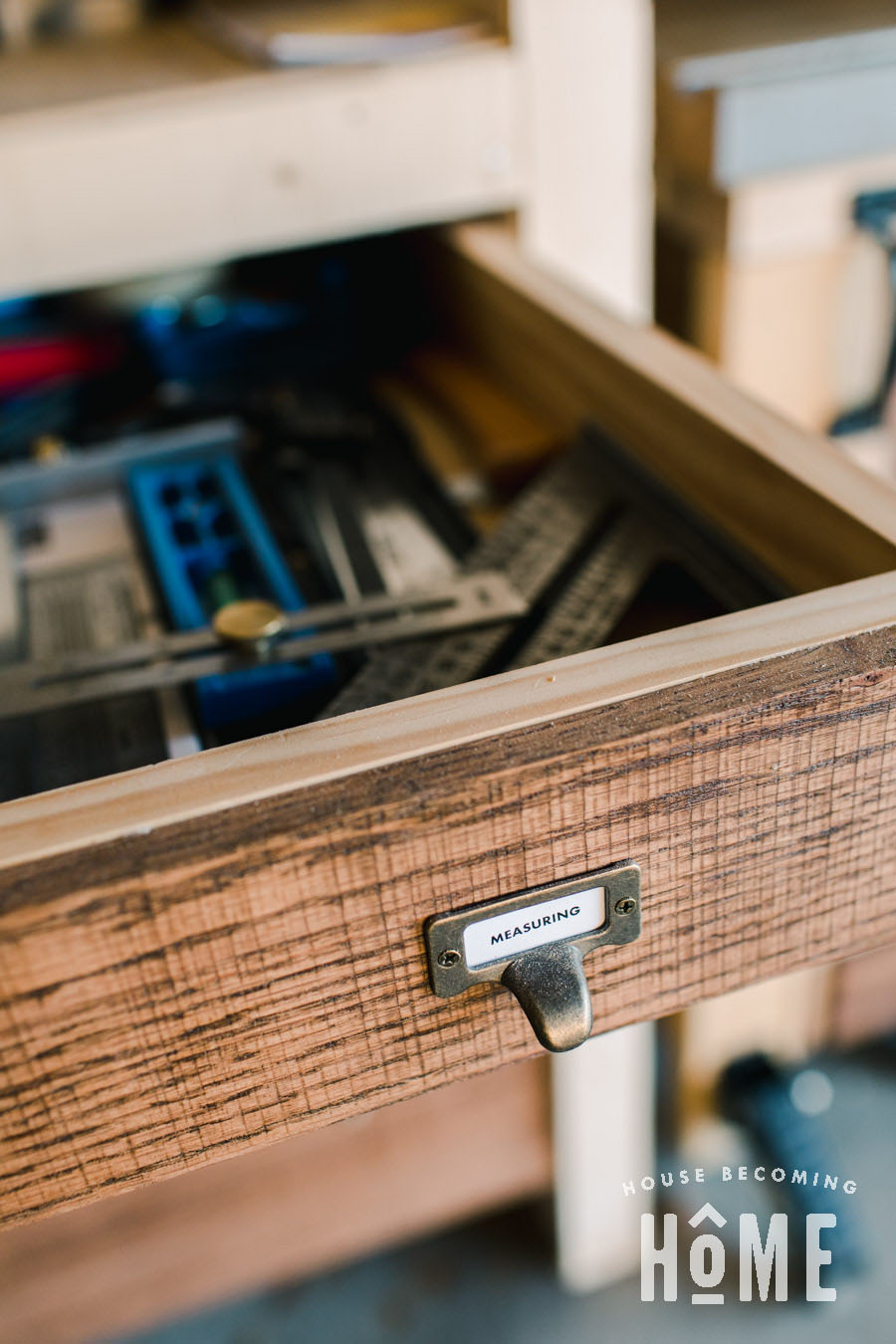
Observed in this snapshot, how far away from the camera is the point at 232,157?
0.77 m

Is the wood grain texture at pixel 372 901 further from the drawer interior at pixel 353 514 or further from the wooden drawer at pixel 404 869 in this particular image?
the drawer interior at pixel 353 514

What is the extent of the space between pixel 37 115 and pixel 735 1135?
114cm

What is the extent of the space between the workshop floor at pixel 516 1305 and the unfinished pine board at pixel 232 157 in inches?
37.7

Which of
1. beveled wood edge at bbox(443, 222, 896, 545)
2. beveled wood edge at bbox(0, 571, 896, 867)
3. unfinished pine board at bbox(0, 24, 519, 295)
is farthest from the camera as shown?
unfinished pine board at bbox(0, 24, 519, 295)

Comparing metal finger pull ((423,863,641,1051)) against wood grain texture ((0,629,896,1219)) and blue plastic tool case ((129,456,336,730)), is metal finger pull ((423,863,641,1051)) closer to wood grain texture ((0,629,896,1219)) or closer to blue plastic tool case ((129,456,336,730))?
wood grain texture ((0,629,896,1219))

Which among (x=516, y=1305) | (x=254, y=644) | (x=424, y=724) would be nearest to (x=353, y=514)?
(x=254, y=644)

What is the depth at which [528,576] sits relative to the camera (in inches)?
22.8

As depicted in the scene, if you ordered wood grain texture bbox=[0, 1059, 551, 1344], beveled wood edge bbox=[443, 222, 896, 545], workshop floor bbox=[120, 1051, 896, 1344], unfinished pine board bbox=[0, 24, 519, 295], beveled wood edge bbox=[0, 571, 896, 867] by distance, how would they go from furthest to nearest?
workshop floor bbox=[120, 1051, 896, 1344], wood grain texture bbox=[0, 1059, 551, 1344], unfinished pine board bbox=[0, 24, 519, 295], beveled wood edge bbox=[443, 222, 896, 545], beveled wood edge bbox=[0, 571, 896, 867]

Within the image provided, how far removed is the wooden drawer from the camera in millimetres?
354

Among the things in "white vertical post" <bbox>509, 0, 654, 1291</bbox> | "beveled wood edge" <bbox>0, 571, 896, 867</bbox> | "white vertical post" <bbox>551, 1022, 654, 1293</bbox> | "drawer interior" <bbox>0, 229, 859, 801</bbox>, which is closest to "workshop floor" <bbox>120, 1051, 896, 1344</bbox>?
"white vertical post" <bbox>551, 1022, 654, 1293</bbox>

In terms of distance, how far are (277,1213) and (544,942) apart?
2.47 ft

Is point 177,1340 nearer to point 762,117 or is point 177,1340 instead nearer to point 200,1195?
point 200,1195

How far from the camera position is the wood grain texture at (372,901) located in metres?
0.35

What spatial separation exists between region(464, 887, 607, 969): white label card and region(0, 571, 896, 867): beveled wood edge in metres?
0.07
